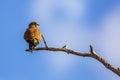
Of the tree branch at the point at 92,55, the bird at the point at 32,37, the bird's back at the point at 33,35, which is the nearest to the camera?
the tree branch at the point at 92,55

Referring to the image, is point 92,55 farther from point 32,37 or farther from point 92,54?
point 32,37

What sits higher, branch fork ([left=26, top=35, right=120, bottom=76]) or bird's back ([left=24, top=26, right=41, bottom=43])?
bird's back ([left=24, top=26, right=41, bottom=43])

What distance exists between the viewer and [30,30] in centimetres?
1253

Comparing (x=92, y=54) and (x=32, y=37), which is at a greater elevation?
(x=32, y=37)

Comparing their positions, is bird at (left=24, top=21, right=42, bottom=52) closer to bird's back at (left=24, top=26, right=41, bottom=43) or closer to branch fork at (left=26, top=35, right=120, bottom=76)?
bird's back at (left=24, top=26, right=41, bottom=43)

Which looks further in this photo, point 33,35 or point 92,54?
point 33,35

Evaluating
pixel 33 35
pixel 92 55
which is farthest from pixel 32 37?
pixel 92 55

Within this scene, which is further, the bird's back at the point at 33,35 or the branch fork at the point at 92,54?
the bird's back at the point at 33,35

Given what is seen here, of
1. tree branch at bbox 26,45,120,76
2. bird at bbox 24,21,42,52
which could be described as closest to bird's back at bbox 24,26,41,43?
bird at bbox 24,21,42,52

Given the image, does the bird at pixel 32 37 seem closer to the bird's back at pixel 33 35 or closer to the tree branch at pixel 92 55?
the bird's back at pixel 33 35

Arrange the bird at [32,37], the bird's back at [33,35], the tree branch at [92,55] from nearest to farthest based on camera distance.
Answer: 1. the tree branch at [92,55]
2. the bird at [32,37]
3. the bird's back at [33,35]

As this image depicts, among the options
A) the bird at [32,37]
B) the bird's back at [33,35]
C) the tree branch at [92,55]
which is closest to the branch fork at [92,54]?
the tree branch at [92,55]

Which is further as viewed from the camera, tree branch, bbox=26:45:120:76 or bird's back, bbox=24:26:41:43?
bird's back, bbox=24:26:41:43

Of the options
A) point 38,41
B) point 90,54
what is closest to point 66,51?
point 90,54
